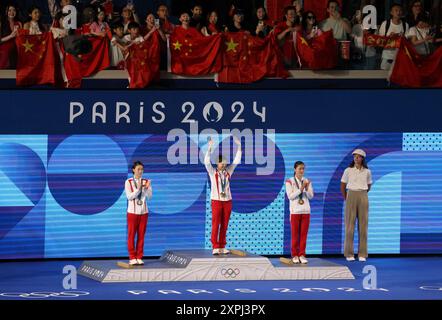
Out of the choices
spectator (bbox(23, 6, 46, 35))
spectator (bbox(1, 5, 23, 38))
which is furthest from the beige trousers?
spectator (bbox(1, 5, 23, 38))

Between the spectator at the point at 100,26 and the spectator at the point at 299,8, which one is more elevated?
the spectator at the point at 299,8

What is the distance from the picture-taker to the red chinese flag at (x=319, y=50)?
69.2 feet

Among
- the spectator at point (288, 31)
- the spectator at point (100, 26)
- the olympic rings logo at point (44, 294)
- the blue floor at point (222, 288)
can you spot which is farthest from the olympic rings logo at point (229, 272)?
the spectator at point (100, 26)

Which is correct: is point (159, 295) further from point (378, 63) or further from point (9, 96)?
point (378, 63)

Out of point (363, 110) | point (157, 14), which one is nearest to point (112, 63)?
point (157, 14)

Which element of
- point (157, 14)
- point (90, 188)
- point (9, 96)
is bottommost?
point (90, 188)

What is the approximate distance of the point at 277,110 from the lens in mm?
21188

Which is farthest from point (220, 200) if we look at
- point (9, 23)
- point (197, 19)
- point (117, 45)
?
point (9, 23)

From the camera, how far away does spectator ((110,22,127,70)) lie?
2084 centimetres

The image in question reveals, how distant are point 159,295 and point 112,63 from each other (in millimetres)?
4516

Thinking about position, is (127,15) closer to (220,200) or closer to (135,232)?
(220,200)

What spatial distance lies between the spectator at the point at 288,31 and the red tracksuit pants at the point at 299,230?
271 cm

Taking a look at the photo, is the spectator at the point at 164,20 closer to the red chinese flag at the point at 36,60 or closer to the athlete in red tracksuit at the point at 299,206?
the red chinese flag at the point at 36,60

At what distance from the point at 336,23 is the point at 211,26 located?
1.93m
